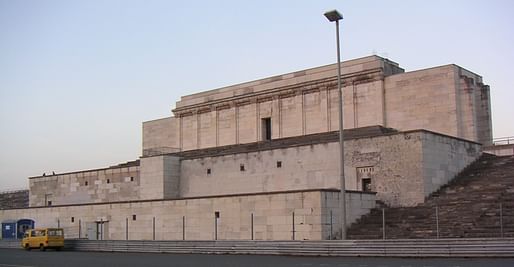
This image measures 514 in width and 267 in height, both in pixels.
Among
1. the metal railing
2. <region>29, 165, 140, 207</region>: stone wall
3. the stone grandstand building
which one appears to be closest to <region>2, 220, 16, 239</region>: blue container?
the stone grandstand building

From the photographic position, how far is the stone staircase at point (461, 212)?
34.8 m

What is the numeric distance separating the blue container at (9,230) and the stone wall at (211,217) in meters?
3.21

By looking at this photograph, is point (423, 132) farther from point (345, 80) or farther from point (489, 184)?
point (345, 80)

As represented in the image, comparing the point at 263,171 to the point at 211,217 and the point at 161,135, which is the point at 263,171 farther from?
the point at 161,135

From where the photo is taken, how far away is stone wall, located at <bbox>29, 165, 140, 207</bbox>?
64750 millimetres

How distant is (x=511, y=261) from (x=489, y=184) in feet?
59.2

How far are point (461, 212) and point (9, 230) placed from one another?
138ft

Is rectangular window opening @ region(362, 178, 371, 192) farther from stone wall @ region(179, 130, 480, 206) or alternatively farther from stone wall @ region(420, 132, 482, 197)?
stone wall @ region(420, 132, 482, 197)

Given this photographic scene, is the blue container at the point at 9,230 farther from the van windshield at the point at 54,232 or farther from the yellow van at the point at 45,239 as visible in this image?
the van windshield at the point at 54,232

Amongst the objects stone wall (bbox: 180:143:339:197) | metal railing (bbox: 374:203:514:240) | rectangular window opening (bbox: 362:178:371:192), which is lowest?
metal railing (bbox: 374:203:514:240)

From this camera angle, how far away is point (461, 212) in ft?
124

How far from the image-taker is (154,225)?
5006 cm

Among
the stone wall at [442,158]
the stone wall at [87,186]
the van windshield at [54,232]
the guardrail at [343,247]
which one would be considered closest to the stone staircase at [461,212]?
the stone wall at [442,158]

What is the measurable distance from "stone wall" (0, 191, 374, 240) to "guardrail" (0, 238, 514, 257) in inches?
212
